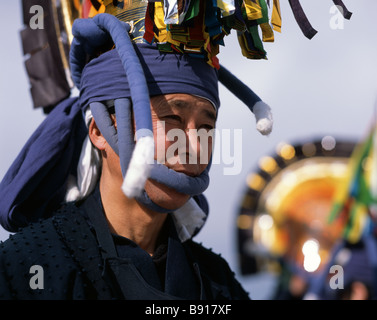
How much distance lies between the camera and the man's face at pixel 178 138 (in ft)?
4.91

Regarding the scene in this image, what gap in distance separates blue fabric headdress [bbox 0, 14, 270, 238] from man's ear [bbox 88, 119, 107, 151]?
0.23 ft

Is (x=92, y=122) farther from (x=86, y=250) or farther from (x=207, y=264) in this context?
(x=207, y=264)

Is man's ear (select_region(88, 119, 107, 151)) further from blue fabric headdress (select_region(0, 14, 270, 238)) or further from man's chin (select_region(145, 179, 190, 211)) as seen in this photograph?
man's chin (select_region(145, 179, 190, 211))

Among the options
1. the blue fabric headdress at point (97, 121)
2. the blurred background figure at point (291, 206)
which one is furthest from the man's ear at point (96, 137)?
the blurred background figure at point (291, 206)

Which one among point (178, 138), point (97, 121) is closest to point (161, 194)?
point (178, 138)

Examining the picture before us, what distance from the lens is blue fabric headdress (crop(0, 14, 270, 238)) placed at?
1.43 m

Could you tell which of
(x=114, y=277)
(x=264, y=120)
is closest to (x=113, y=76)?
(x=264, y=120)

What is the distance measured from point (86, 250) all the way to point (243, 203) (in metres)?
5.67

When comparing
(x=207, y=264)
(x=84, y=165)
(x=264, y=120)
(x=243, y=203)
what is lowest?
(x=243, y=203)

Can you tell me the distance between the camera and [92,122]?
1633 mm

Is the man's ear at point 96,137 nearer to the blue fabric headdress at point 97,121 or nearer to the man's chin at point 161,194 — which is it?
the blue fabric headdress at point 97,121

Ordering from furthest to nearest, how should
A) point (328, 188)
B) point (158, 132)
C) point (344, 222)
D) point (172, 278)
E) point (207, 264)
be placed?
1. point (328, 188)
2. point (344, 222)
3. point (207, 264)
4. point (172, 278)
5. point (158, 132)

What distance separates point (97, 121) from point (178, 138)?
0.86 feet

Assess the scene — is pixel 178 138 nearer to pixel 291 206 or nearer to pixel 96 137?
pixel 96 137
